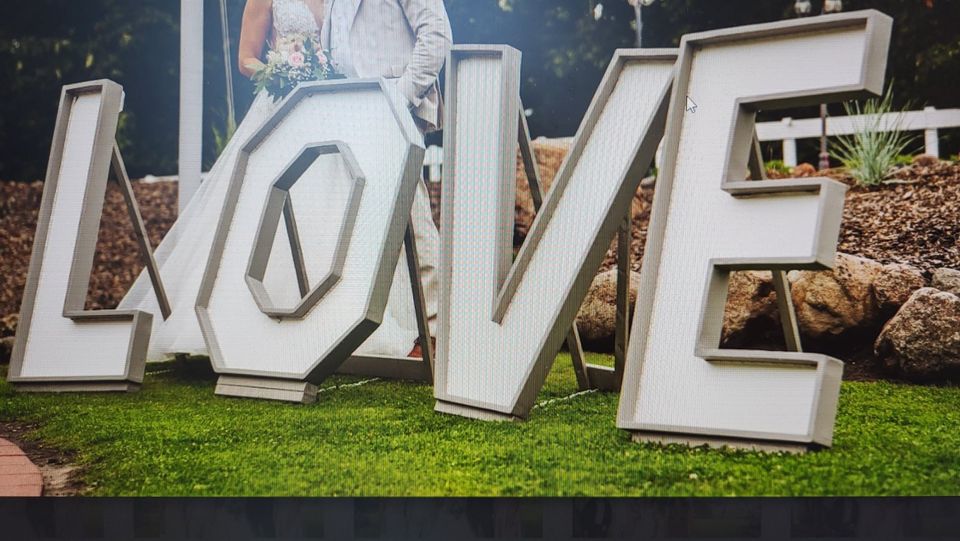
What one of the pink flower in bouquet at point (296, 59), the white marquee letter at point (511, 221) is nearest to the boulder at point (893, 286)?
the white marquee letter at point (511, 221)

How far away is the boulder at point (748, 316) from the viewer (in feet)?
11.3

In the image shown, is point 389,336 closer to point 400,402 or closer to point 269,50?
point 400,402

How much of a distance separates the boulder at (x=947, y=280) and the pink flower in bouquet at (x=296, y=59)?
2.18m

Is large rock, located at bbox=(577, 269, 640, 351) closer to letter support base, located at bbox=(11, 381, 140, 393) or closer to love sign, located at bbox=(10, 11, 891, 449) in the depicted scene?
love sign, located at bbox=(10, 11, 891, 449)

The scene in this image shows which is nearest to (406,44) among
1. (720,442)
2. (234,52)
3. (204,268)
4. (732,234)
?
(234,52)

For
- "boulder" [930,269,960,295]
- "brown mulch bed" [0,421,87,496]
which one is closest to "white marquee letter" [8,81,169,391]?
"brown mulch bed" [0,421,87,496]

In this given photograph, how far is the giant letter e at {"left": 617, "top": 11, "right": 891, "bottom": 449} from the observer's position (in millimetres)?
2428

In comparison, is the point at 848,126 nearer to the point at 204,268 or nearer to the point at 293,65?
the point at 293,65

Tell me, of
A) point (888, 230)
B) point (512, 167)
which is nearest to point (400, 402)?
point (512, 167)

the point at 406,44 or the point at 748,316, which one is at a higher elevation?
the point at 406,44

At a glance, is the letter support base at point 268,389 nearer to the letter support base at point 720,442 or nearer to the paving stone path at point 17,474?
the paving stone path at point 17,474

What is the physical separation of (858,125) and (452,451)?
160 cm

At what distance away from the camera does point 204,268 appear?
3.76 metres

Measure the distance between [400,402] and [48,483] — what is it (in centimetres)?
109
